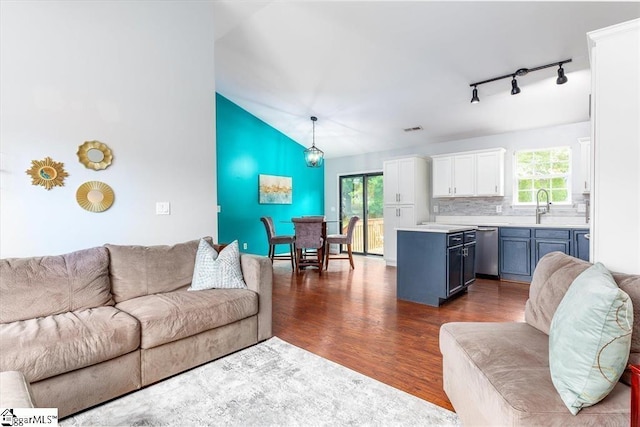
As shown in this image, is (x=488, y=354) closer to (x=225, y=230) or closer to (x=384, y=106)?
(x=384, y=106)

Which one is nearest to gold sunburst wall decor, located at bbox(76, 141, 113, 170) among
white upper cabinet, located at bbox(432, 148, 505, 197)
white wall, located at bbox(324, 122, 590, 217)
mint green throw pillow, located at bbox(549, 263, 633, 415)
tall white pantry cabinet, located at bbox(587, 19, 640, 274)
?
mint green throw pillow, located at bbox(549, 263, 633, 415)

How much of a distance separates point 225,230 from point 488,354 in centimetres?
520

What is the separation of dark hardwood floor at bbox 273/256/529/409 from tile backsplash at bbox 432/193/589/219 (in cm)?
127

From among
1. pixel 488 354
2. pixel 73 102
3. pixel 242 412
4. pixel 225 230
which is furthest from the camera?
pixel 225 230

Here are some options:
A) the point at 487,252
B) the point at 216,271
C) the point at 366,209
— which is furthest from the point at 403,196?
the point at 216,271

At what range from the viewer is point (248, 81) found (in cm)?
512

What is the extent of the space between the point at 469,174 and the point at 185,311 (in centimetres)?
495

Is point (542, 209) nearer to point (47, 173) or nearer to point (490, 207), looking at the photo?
point (490, 207)

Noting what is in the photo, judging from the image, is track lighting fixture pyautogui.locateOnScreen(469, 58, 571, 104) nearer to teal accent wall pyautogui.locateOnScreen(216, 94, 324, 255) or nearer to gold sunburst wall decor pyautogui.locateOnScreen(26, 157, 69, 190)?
teal accent wall pyautogui.locateOnScreen(216, 94, 324, 255)

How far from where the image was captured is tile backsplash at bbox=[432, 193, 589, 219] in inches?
186

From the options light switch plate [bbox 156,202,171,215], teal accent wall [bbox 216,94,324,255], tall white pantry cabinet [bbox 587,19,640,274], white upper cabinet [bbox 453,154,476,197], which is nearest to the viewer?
tall white pantry cabinet [bbox 587,19,640,274]

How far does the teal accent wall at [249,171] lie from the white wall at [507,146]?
1223mm

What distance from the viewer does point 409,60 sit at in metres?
3.90

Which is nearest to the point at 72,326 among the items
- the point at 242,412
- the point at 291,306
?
the point at 242,412
